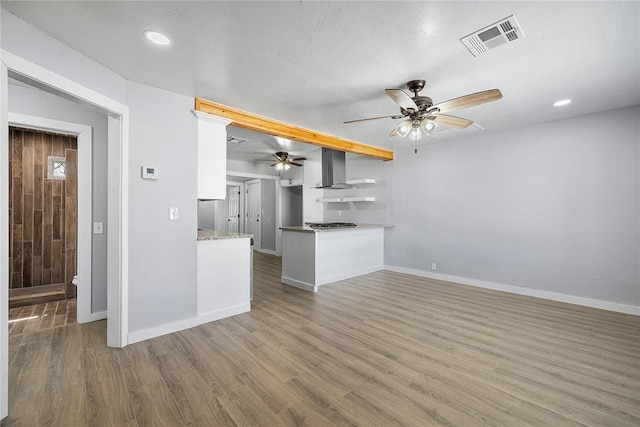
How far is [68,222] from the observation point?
13.2 feet

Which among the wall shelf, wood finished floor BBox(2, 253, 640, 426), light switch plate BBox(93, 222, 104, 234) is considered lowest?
wood finished floor BBox(2, 253, 640, 426)

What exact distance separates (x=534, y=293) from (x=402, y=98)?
3.73m

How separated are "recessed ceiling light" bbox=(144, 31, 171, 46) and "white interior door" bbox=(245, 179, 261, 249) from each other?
6322 millimetres

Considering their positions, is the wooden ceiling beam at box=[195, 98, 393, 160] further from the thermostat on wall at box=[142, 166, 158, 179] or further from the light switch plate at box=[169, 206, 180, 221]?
the light switch plate at box=[169, 206, 180, 221]

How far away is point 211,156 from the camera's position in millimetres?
3197

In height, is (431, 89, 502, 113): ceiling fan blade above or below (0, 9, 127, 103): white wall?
below

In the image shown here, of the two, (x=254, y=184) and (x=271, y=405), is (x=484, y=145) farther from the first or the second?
(x=254, y=184)

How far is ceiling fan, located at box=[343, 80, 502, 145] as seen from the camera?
2.42 metres

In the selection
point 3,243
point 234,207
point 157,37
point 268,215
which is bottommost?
point 3,243

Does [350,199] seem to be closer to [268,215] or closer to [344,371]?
[268,215]

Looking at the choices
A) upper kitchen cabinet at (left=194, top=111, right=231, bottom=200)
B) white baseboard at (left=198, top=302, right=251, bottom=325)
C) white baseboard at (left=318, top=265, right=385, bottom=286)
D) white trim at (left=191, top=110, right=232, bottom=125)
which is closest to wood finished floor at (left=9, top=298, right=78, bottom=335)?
white baseboard at (left=198, top=302, right=251, bottom=325)

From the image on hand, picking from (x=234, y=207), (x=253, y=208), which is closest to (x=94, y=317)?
(x=253, y=208)

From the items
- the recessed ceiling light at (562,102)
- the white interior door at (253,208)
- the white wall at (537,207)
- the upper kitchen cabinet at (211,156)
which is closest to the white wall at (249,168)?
the white interior door at (253,208)

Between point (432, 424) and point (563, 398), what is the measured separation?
1011 mm
